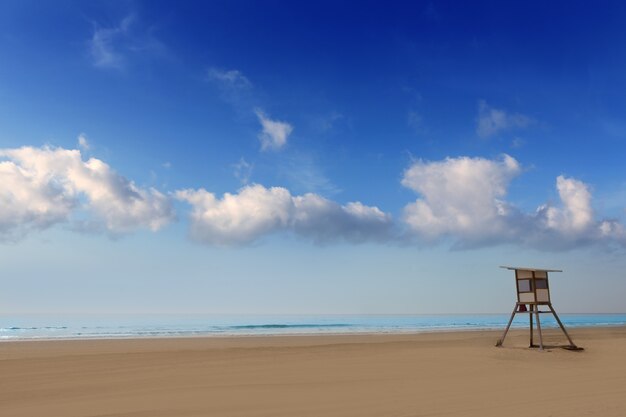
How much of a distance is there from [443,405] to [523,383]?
4.05 m

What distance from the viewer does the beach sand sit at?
32.2 feet

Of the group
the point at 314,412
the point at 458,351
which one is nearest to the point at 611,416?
the point at 314,412

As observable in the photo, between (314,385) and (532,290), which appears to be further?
(532,290)

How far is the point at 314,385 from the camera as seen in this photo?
41.0ft

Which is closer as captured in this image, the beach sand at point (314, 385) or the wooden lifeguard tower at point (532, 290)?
the beach sand at point (314, 385)

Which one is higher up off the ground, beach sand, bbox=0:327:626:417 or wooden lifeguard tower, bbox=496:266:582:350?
wooden lifeguard tower, bbox=496:266:582:350

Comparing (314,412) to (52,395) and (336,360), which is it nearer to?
(52,395)

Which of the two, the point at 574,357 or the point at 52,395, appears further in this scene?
the point at 574,357

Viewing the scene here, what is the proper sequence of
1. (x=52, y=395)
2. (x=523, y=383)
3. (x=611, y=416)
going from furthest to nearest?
(x=523, y=383) < (x=52, y=395) < (x=611, y=416)

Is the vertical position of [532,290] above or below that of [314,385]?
above

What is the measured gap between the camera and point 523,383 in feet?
42.3

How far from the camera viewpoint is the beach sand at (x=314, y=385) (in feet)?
32.2

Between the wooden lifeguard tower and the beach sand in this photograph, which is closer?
the beach sand

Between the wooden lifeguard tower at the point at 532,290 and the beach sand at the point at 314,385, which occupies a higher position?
the wooden lifeguard tower at the point at 532,290
